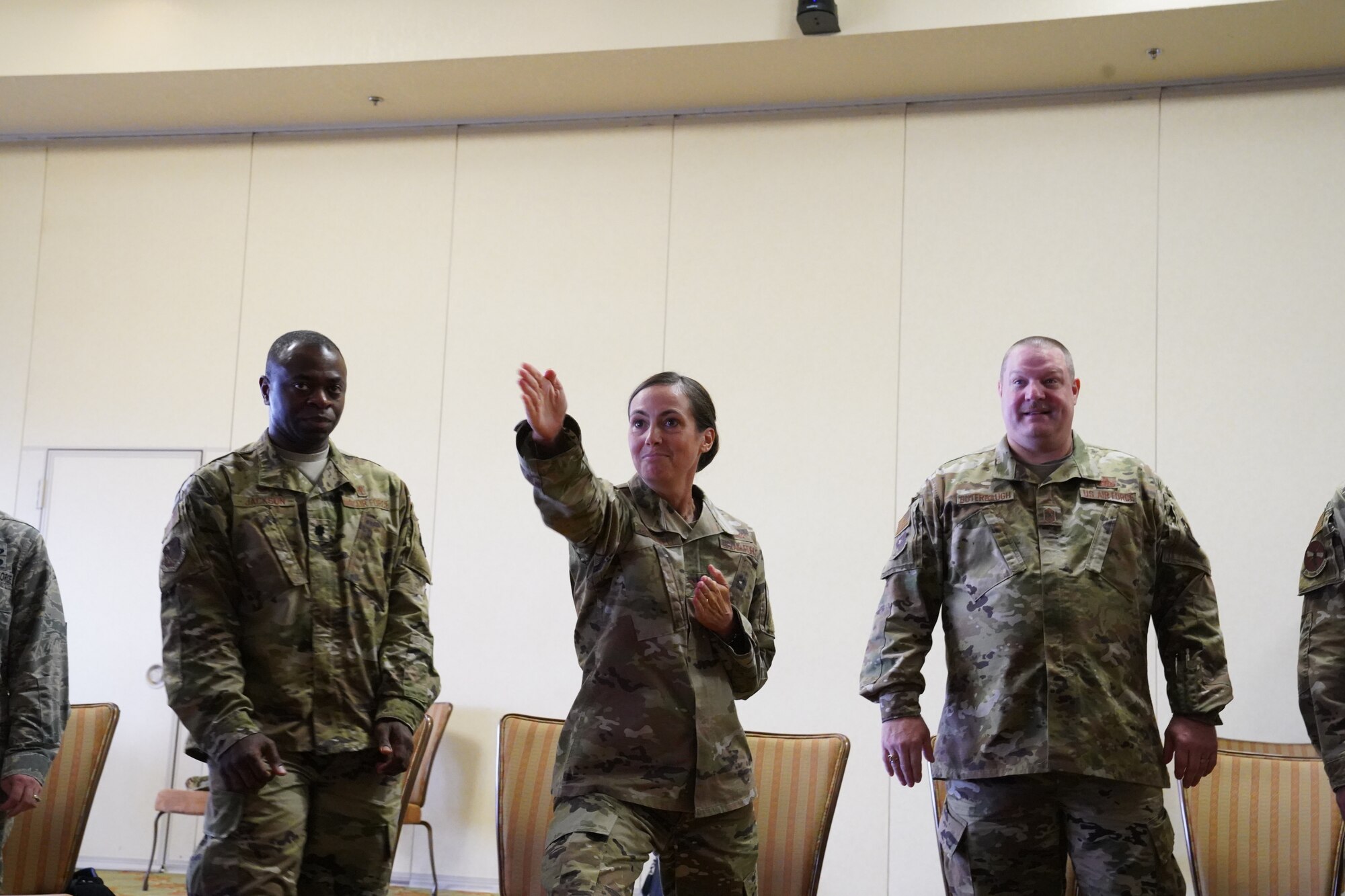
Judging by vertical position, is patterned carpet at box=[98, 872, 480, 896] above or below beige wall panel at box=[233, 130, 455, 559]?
below

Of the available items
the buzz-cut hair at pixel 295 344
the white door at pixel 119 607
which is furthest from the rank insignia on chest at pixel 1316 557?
the white door at pixel 119 607

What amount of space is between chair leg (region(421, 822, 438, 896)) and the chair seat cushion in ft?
3.15

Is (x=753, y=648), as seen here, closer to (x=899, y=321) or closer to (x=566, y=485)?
(x=566, y=485)

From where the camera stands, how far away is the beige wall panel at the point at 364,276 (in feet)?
20.1

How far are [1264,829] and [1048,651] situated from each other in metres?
1.23

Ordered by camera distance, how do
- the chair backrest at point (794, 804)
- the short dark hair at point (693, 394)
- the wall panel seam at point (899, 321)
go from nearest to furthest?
the short dark hair at point (693, 394), the chair backrest at point (794, 804), the wall panel seam at point (899, 321)

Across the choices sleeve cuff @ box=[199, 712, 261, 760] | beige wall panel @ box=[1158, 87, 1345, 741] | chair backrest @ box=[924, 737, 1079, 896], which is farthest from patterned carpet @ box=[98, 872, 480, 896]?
beige wall panel @ box=[1158, 87, 1345, 741]

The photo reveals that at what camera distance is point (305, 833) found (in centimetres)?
268

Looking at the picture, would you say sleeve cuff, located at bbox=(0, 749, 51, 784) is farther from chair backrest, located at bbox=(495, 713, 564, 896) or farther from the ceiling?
the ceiling

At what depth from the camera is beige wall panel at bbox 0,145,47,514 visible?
6.43 m

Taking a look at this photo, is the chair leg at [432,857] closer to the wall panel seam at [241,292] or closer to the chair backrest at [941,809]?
the wall panel seam at [241,292]

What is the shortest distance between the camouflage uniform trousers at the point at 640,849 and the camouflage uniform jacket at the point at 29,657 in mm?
1401

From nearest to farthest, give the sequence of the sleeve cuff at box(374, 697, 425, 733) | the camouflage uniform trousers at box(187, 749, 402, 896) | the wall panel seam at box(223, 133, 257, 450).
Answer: the camouflage uniform trousers at box(187, 749, 402, 896) < the sleeve cuff at box(374, 697, 425, 733) < the wall panel seam at box(223, 133, 257, 450)

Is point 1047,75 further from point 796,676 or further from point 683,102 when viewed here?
point 796,676
